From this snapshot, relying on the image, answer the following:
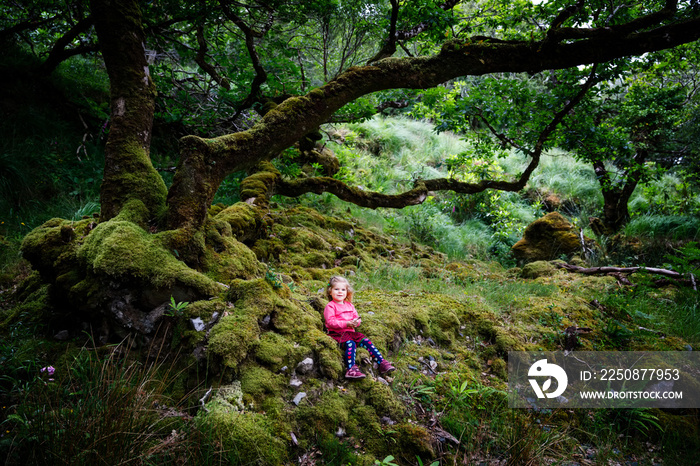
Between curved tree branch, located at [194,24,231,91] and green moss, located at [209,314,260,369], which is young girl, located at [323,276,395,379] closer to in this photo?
green moss, located at [209,314,260,369]

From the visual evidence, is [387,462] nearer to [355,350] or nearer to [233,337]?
[355,350]

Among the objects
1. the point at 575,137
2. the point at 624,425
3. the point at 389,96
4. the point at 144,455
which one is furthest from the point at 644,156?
the point at 144,455

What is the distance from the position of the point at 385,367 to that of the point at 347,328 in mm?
432

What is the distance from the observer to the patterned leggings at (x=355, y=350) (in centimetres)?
259

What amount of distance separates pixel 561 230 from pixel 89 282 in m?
9.36

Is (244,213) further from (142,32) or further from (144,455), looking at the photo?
(144,455)

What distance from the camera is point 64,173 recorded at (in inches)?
218

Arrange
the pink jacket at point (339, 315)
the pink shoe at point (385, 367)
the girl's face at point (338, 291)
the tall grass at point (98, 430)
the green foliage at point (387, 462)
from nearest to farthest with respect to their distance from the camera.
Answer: the tall grass at point (98, 430), the green foliage at point (387, 462), the pink shoe at point (385, 367), the pink jacket at point (339, 315), the girl's face at point (338, 291)

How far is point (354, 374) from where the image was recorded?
250 centimetres

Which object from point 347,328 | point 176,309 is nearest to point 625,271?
point 347,328

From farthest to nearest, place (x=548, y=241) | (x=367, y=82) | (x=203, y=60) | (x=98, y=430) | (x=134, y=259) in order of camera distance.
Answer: (x=548, y=241) → (x=203, y=60) → (x=367, y=82) → (x=134, y=259) → (x=98, y=430)

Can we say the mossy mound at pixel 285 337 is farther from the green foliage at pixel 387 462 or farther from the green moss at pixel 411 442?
the green foliage at pixel 387 462

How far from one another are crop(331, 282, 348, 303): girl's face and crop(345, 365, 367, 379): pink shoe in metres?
0.71

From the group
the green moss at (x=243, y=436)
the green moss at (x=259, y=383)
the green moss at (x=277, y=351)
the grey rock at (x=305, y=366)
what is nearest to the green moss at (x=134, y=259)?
the green moss at (x=277, y=351)
